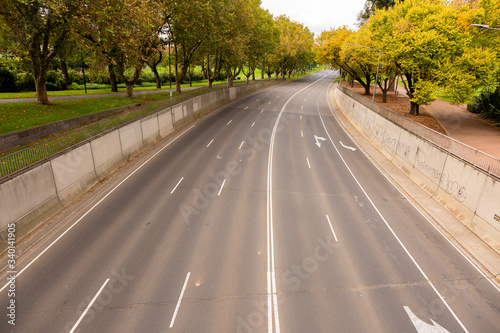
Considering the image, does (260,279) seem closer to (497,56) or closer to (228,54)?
(497,56)

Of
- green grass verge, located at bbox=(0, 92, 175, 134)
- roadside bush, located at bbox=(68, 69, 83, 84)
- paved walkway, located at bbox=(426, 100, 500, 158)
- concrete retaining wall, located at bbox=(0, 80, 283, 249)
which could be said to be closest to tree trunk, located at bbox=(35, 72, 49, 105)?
green grass verge, located at bbox=(0, 92, 175, 134)

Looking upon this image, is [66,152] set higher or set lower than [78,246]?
higher

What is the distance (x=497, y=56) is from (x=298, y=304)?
30.0 meters

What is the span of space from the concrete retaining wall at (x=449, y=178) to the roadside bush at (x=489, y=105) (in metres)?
15.7

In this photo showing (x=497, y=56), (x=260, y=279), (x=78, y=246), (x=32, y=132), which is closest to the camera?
(x=260, y=279)

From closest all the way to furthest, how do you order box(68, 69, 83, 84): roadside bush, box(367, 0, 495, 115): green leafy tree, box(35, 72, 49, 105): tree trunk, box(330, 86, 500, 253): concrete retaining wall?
box(330, 86, 500, 253): concrete retaining wall, box(367, 0, 495, 115): green leafy tree, box(35, 72, 49, 105): tree trunk, box(68, 69, 83, 84): roadside bush

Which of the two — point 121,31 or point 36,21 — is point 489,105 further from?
point 36,21

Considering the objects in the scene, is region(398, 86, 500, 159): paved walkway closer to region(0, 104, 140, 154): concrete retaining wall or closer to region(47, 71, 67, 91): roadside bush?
region(0, 104, 140, 154): concrete retaining wall

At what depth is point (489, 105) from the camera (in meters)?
29.5

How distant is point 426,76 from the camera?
85.4ft

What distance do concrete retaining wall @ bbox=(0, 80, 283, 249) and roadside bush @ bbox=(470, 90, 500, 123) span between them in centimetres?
3494

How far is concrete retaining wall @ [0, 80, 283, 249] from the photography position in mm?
10195

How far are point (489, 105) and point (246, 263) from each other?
3512 centimetres

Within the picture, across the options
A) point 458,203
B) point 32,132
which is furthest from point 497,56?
point 32,132
